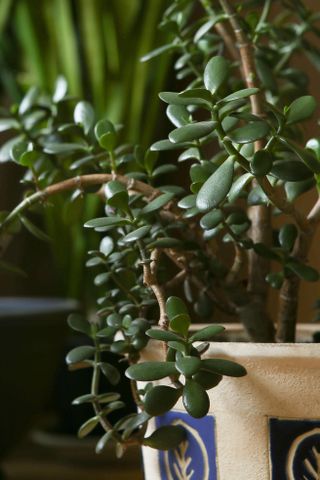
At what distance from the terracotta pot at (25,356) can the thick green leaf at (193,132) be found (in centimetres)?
75

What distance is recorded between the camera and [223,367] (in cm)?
46

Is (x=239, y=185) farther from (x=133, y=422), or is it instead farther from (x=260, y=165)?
(x=133, y=422)

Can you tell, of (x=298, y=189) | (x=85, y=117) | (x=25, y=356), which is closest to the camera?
(x=298, y=189)

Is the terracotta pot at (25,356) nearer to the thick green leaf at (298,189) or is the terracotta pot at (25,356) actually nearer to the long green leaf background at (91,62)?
the long green leaf background at (91,62)

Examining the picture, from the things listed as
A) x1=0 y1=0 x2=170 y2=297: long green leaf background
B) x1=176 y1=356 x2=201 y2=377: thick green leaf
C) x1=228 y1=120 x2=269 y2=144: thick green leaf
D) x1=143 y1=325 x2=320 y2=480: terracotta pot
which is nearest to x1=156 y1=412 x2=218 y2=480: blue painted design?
x1=143 y1=325 x2=320 y2=480: terracotta pot

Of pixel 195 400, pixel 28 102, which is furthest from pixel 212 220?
pixel 28 102

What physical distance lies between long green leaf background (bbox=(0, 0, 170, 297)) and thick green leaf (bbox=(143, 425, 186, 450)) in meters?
0.68

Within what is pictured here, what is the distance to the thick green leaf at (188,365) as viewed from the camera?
437 millimetres

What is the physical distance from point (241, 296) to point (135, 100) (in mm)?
665

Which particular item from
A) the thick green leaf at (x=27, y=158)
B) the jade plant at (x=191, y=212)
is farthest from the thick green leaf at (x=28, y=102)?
the thick green leaf at (x=27, y=158)

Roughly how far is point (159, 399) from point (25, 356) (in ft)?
2.48

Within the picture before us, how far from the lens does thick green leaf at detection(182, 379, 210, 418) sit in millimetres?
439

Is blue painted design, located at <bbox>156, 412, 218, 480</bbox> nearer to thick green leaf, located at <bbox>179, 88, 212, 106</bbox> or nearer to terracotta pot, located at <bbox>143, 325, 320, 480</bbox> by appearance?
terracotta pot, located at <bbox>143, 325, 320, 480</bbox>

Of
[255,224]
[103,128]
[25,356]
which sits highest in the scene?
[103,128]
